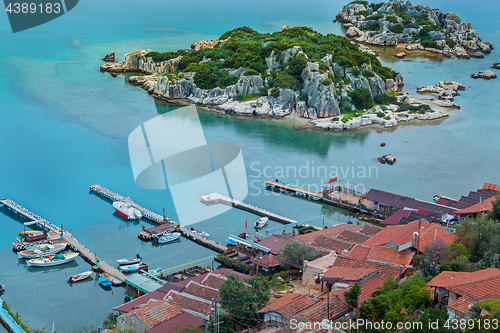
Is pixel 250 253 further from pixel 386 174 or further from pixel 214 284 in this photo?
pixel 386 174

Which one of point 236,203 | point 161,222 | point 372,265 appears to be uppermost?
point 372,265

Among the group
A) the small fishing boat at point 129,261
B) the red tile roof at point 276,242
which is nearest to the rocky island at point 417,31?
the red tile roof at point 276,242

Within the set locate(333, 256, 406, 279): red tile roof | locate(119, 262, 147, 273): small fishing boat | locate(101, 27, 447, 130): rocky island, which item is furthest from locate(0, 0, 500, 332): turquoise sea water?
locate(333, 256, 406, 279): red tile roof

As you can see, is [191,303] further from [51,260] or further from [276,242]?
[51,260]

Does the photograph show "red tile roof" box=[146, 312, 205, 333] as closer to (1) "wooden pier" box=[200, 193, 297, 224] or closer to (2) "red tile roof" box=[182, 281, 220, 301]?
(2) "red tile roof" box=[182, 281, 220, 301]

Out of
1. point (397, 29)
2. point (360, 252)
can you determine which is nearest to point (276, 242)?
point (360, 252)
